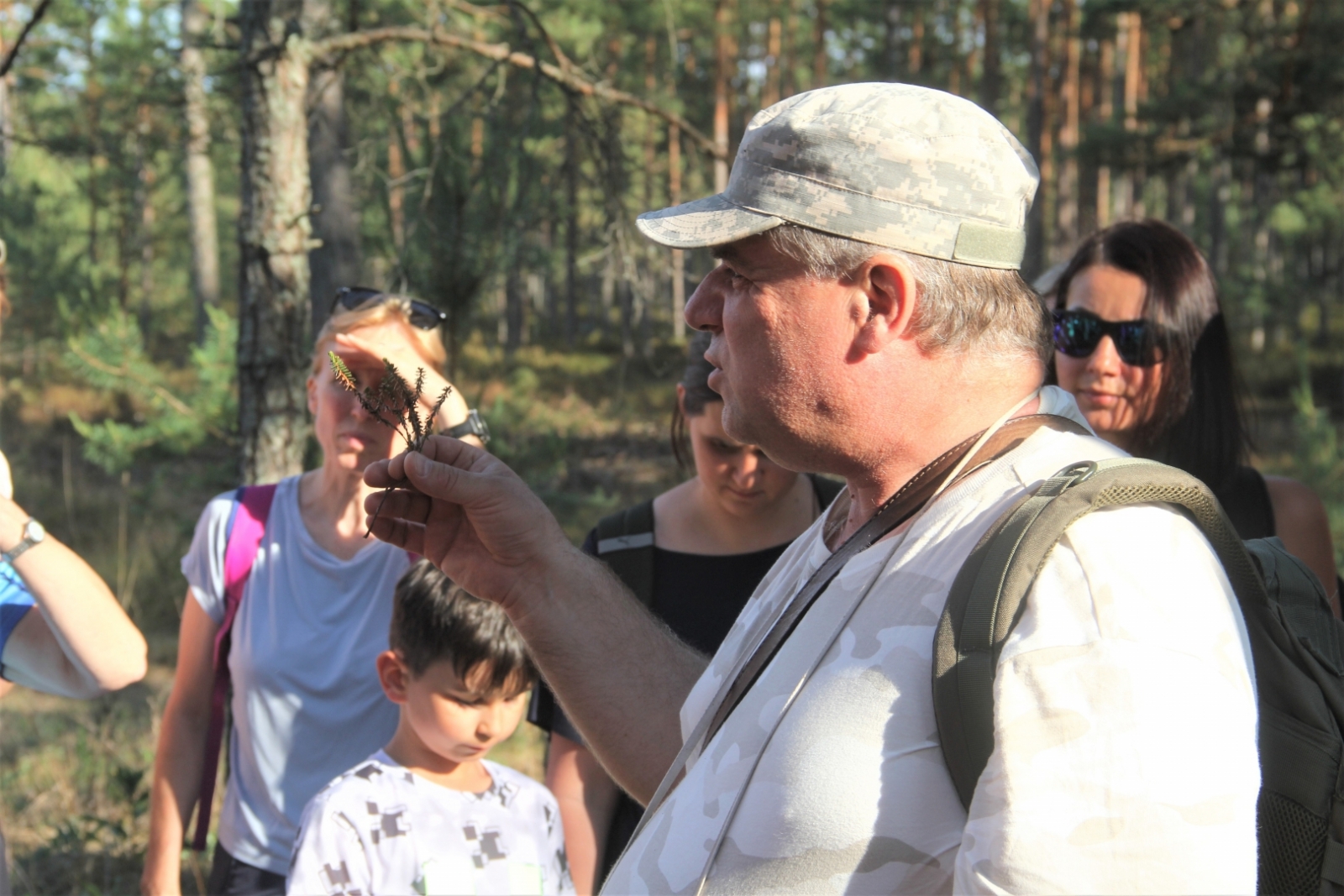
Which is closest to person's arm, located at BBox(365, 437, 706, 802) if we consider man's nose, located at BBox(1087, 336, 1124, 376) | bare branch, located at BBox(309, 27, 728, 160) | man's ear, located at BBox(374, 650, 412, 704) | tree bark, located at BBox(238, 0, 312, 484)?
man's ear, located at BBox(374, 650, 412, 704)

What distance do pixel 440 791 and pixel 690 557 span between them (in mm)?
827

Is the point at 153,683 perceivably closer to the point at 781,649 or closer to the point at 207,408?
the point at 207,408

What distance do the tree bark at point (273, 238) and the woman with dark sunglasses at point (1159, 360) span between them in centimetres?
272

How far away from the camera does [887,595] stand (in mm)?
1176

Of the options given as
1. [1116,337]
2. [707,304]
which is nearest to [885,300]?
[707,304]

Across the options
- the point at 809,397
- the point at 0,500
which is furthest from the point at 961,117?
the point at 0,500

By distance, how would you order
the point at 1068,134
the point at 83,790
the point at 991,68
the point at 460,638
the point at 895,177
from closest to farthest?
the point at 895,177 < the point at 460,638 < the point at 83,790 < the point at 991,68 < the point at 1068,134

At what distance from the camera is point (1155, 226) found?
2.80 m

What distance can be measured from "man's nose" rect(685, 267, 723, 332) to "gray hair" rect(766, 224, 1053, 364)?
12 cm

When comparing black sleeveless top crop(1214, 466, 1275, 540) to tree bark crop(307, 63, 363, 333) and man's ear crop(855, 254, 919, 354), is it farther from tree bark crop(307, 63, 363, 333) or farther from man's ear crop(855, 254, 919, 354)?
tree bark crop(307, 63, 363, 333)

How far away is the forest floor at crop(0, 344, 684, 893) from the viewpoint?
4.30 m

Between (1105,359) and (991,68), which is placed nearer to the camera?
(1105,359)

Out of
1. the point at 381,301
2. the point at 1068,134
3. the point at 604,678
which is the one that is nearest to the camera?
the point at 604,678

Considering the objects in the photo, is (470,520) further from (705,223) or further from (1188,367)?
(1188,367)
